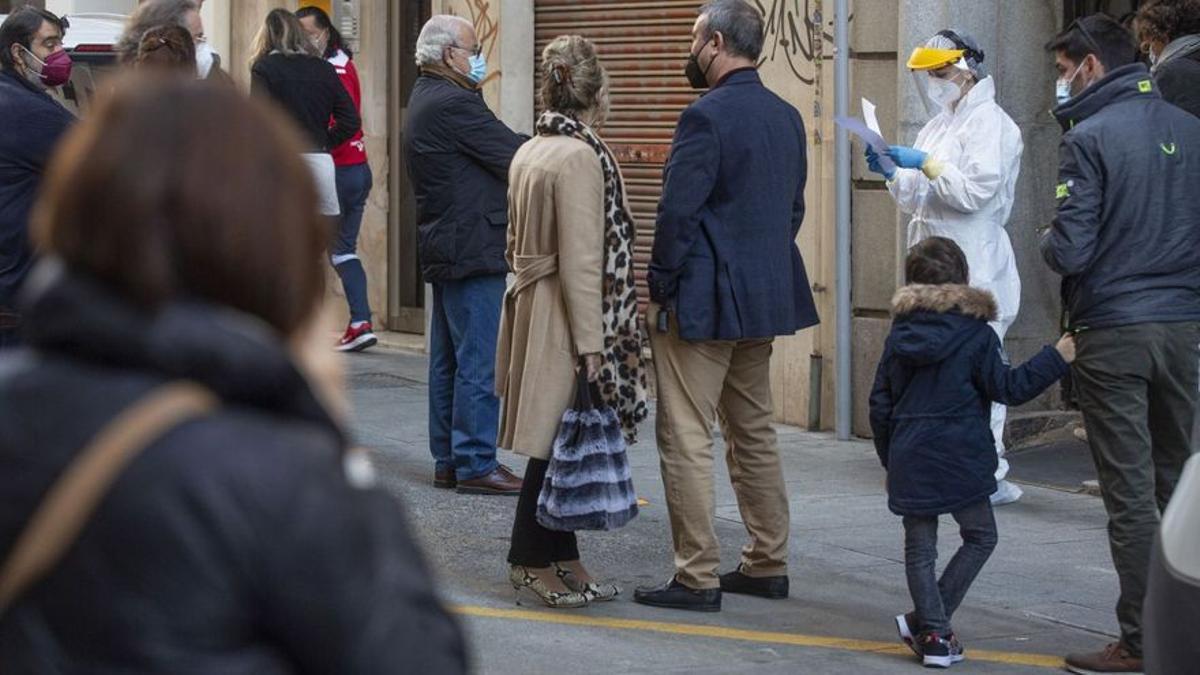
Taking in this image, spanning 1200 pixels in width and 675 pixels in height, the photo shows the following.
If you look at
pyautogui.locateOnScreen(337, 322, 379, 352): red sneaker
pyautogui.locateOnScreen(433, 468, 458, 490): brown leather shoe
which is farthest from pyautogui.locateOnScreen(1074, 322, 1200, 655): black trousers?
pyautogui.locateOnScreen(337, 322, 379, 352): red sneaker

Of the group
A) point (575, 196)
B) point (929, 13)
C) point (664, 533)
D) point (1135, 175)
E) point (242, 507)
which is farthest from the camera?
point (929, 13)

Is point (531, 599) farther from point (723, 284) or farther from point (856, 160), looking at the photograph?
point (856, 160)

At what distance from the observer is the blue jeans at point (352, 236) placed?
41.3 feet

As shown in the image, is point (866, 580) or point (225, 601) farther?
point (866, 580)

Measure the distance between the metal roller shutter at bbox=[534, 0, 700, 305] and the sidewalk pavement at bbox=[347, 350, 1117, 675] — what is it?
2184mm

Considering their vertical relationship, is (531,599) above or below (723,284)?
below

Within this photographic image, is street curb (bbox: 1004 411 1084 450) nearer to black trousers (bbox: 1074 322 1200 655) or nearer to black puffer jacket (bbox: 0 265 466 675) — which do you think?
black trousers (bbox: 1074 322 1200 655)

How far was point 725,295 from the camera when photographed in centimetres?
648

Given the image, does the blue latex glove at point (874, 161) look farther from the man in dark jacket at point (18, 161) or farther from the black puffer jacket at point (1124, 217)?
the man in dark jacket at point (18, 161)

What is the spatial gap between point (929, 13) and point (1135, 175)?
3711 millimetres

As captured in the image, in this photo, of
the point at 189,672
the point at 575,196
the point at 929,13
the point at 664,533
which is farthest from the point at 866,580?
the point at 189,672

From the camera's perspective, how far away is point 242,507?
185 cm

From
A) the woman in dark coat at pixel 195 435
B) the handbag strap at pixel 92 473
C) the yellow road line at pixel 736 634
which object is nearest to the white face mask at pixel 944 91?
the yellow road line at pixel 736 634

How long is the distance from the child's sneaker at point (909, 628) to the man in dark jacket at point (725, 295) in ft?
2.49
